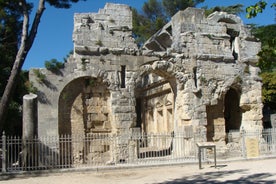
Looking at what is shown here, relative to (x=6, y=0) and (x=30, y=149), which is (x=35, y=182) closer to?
(x=30, y=149)

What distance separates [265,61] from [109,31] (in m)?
11.0

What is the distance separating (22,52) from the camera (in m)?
9.60

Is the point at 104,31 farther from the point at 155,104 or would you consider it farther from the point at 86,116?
the point at 155,104

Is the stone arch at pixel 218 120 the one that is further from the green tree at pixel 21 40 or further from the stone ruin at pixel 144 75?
the green tree at pixel 21 40

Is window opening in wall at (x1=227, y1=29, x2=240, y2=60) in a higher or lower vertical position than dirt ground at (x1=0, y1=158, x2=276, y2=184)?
higher

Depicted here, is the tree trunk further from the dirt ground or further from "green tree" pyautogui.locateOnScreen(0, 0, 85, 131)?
the dirt ground

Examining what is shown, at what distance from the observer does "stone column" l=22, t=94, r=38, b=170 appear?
1136cm

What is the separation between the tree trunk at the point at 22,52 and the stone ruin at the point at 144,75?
3599 mm

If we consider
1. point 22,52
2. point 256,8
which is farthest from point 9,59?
point 256,8

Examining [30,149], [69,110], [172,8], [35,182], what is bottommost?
[35,182]

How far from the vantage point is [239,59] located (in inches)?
663

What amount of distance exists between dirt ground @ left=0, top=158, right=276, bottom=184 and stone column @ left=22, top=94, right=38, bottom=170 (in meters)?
0.66

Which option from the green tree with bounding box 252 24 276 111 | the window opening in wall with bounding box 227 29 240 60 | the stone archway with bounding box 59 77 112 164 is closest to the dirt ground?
the stone archway with bounding box 59 77 112 164

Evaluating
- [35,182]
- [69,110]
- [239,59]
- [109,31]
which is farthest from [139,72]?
[35,182]
